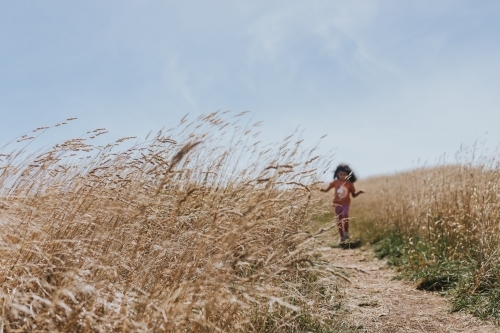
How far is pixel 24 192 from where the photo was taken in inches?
150

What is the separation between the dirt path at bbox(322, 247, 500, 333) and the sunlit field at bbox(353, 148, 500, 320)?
0.55 ft

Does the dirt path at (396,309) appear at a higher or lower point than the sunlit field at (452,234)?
lower

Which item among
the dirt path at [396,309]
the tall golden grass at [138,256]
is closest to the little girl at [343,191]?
the dirt path at [396,309]

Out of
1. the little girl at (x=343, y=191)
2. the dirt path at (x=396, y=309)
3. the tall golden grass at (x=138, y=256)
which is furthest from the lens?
the little girl at (x=343, y=191)

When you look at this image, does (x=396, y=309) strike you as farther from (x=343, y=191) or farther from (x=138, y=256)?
(x=343, y=191)

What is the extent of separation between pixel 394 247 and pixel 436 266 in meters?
1.46

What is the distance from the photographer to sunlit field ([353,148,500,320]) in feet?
14.8

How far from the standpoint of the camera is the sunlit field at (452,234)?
14.8ft

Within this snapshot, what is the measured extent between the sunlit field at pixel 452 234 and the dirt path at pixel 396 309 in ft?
0.55

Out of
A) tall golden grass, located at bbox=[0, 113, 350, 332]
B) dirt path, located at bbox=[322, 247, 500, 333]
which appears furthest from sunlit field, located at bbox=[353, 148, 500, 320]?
tall golden grass, located at bbox=[0, 113, 350, 332]

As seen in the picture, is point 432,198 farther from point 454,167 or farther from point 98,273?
point 98,273

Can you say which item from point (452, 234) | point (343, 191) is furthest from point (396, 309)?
point (343, 191)

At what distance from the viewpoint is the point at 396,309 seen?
14.5ft

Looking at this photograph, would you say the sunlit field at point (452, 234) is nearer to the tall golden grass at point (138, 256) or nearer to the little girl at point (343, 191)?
the little girl at point (343, 191)
